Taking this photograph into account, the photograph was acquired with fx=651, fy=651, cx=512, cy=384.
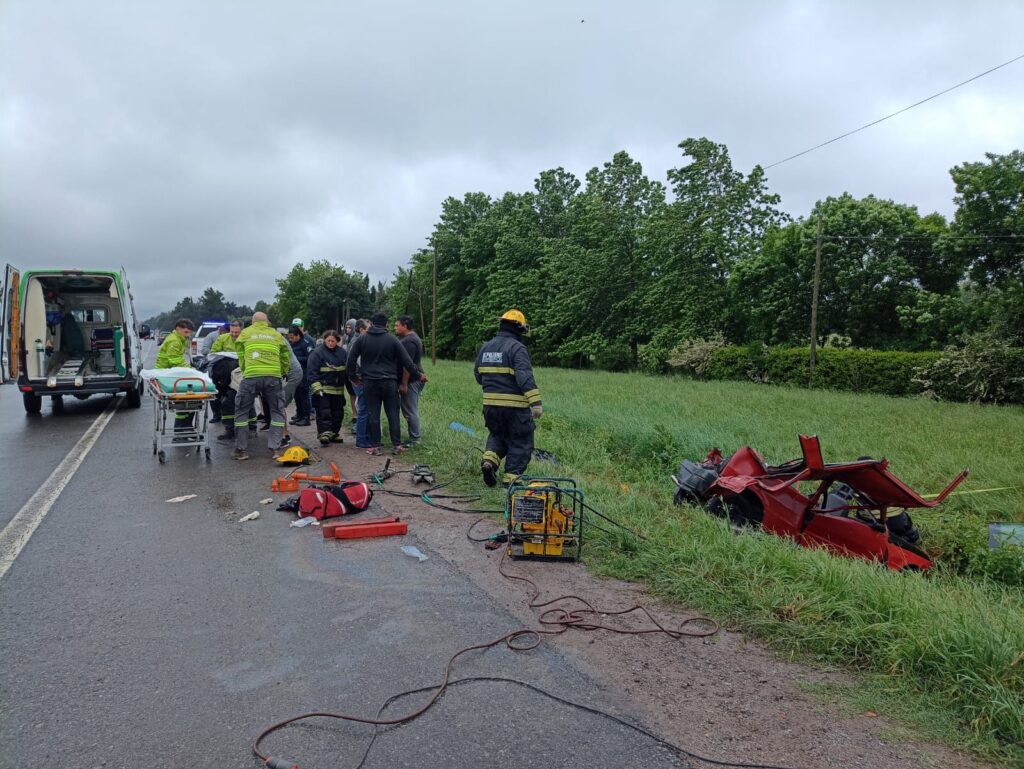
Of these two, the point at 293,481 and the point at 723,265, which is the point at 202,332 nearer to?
the point at 293,481

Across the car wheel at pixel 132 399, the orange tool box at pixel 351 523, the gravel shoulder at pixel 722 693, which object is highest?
the car wheel at pixel 132 399

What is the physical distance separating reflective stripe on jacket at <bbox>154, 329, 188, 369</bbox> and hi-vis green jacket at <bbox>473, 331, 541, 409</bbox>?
5.76m

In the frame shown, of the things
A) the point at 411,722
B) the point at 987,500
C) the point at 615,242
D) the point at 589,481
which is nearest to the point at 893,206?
the point at 615,242

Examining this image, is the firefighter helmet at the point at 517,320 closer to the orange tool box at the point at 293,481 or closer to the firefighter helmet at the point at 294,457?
the orange tool box at the point at 293,481

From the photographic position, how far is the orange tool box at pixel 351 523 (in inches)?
220

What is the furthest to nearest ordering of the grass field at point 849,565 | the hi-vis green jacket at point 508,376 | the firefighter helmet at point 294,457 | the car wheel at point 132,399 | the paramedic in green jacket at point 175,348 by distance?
the car wheel at point 132,399, the paramedic in green jacket at point 175,348, the firefighter helmet at point 294,457, the hi-vis green jacket at point 508,376, the grass field at point 849,565

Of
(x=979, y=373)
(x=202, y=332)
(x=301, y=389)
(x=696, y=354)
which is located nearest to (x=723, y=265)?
(x=696, y=354)

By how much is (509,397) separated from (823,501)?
321cm

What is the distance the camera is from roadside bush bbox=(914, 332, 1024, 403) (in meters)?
21.0

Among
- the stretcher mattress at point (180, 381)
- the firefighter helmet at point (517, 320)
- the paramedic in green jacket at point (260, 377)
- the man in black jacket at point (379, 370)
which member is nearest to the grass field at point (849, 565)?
the man in black jacket at point (379, 370)

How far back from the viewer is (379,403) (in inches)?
373

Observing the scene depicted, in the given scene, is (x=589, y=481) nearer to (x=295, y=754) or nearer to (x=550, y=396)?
(x=295, y=754)

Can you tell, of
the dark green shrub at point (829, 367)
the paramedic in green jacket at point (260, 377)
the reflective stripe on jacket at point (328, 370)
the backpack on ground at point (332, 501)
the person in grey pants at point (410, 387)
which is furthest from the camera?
the dark green shrub at point (829, 367)

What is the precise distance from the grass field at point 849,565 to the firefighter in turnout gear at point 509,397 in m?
0.43
